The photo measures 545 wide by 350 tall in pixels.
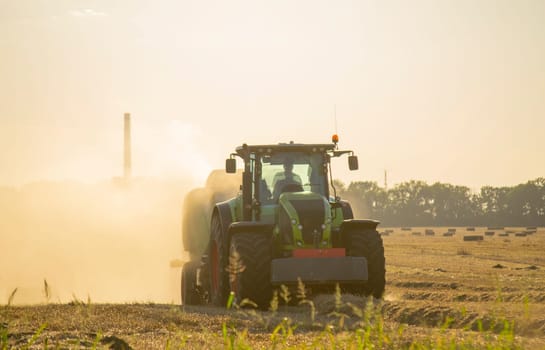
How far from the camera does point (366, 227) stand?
1425 centimetres

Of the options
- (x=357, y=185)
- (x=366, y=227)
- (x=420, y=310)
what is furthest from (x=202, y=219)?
(x=357, y=185)

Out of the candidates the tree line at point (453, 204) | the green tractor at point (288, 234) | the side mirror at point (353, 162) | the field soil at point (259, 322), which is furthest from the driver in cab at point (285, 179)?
the tree line at point (453, 204)

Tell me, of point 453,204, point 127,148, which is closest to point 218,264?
point 127,148

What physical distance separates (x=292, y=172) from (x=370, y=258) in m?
2.14

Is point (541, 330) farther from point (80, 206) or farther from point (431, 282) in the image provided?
point (80, 206)

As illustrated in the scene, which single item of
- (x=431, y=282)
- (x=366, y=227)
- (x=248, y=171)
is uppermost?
(x=248, y=171)

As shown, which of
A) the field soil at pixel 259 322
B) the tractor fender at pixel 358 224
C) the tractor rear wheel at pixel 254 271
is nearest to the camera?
the field soil at pixel 259 322

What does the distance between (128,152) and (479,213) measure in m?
74.8

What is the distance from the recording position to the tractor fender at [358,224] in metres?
14.2

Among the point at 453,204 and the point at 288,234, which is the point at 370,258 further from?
the point at 453,204

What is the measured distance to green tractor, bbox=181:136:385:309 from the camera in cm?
1336

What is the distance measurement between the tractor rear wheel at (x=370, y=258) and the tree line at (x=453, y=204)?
9825 cm

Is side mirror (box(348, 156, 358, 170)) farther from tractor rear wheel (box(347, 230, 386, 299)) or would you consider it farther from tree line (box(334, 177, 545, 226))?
tree line (box(334, 177, 545, 226))

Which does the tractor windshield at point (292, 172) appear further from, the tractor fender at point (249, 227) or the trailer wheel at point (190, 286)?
the trailer wheel at point (190, 286)
